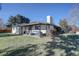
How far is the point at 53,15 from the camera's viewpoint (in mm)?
2045

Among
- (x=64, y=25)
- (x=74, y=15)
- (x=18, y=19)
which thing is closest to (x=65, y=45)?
(x=64, y=25)

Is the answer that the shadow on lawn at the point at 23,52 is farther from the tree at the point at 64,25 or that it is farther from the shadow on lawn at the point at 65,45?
the tree at the point at 64,25

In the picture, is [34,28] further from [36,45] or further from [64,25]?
[64,25]

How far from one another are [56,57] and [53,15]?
43cm

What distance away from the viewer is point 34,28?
2.07 m

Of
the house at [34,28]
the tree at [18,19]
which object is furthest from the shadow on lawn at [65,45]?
the tree at [18,19]

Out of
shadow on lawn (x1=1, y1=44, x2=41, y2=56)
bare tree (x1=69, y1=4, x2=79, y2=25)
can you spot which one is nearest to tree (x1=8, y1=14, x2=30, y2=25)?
shadow on lawn (x1=1, y1=44, x2=41, y2=56)

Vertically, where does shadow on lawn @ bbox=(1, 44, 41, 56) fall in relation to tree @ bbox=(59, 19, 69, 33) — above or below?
below

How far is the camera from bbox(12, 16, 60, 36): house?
206 centimetres

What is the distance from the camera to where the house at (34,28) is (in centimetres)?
206

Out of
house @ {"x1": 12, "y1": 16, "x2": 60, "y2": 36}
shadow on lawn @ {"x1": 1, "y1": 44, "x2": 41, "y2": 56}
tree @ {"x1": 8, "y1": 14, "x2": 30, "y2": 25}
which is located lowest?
shadow on lawn @ {"x1": 1, "y1": 44, "x2": 41, "y2": 56}

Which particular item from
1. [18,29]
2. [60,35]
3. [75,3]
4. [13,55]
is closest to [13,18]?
[18,29]

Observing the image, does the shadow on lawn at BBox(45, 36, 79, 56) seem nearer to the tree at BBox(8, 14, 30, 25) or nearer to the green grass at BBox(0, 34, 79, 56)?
the green grass at BBox(0, 34, 79, 56)

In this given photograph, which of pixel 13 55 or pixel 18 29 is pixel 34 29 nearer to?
pixel 18 29
